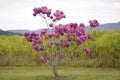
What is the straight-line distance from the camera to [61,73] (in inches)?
595

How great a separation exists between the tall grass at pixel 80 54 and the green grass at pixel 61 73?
→ 1.01 metres

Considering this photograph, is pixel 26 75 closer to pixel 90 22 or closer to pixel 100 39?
pixel 90 22

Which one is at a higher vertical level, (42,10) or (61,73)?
(42,10)

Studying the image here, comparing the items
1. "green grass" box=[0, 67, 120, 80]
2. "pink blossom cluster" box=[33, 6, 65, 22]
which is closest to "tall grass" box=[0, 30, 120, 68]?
Answer: "green grass" box=[0, 67, 120, 80]

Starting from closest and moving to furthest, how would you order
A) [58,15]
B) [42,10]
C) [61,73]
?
[42,10]
[58,15]
[61,73]

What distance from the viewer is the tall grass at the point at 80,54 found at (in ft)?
57.9

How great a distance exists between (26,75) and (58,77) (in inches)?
63.4

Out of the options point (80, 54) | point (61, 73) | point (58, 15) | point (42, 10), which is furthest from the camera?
point (80, 54)

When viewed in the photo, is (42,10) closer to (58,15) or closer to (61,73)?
(58,15)

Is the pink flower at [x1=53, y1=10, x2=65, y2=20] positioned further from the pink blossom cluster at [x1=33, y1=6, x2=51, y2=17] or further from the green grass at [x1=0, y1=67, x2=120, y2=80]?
the green grass at [x1=0, y1=67, x2=120, y2=80]

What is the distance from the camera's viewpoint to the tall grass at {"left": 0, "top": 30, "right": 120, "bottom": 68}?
57.9 ft

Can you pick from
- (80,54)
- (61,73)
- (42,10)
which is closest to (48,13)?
(42,10)

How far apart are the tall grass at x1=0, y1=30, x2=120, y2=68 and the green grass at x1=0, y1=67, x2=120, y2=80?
A: 101 cm

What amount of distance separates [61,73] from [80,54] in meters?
3.80
